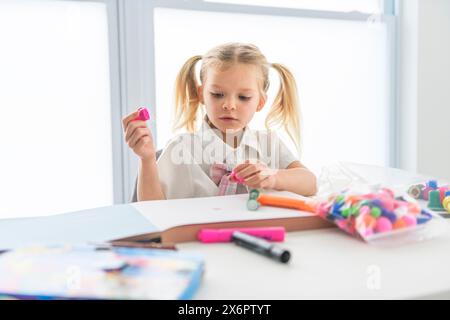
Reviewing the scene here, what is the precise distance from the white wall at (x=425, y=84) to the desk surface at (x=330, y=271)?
132cm

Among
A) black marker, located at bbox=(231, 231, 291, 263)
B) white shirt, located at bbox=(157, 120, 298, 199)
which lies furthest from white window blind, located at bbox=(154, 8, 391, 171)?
black marker, located at bbox=(231, 231, 291, 263)

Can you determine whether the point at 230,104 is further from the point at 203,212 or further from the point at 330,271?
the point at 330,271

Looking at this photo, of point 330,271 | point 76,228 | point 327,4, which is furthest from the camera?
point 327,4

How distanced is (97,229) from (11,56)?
→ 96cm

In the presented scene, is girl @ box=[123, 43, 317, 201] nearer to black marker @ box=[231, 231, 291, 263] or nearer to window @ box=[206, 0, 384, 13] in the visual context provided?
black marker @ box=[231, 231, 291, 263]

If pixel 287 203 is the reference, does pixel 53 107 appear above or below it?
above

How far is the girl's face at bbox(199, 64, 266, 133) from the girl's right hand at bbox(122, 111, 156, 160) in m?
0.18

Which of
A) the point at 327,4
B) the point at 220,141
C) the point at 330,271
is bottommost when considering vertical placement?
the point at 330,271

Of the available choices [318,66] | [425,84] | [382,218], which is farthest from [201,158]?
[425,84]

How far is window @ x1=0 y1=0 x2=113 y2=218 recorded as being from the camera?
1301 millimetres

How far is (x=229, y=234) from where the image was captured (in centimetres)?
52

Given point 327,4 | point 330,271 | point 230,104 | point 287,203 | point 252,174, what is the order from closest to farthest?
point 330,271 → point 287,203 → point 252,174 → point 230,104 → point 327,4

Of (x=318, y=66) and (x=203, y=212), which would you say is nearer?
(x=203, y=212)

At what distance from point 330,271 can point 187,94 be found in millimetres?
707
